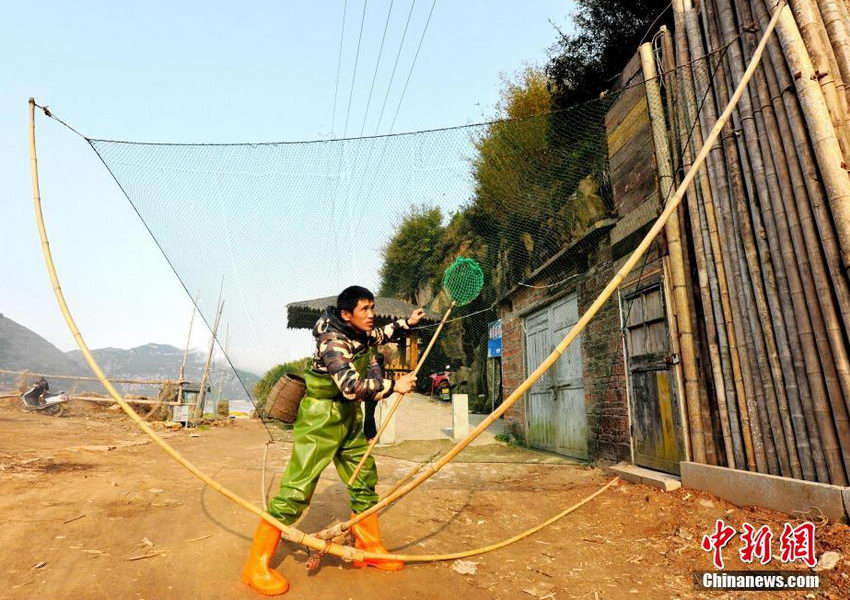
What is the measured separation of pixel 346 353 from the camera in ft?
9.11

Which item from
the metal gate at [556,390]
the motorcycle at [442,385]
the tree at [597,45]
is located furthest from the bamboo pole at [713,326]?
the motorcycle at [442,385]

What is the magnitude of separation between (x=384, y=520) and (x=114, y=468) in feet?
13.9

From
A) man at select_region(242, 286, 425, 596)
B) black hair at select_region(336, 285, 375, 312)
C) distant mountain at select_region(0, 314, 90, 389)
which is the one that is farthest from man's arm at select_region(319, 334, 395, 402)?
distant mountain at select_region(0, 314, 90, 389)

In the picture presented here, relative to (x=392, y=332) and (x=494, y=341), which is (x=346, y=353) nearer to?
(x=392, y=332)

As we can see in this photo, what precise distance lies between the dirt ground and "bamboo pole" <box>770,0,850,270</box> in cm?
206

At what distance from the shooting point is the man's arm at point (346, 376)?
2592mm

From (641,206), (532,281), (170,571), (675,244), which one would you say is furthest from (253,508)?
(532,281)

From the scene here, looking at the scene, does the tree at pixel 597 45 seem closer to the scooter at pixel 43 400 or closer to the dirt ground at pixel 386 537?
the dirt ground at pixel 386 537

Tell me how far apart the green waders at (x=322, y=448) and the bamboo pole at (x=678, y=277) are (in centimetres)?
330

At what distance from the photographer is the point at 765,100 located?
374 centimetres

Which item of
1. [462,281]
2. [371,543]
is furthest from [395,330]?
[371,543]

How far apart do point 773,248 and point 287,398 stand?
409cm

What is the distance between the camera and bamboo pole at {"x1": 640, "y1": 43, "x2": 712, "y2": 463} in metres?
4.38

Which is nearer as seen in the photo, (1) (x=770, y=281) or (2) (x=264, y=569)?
(2) (x=264, y=569)
